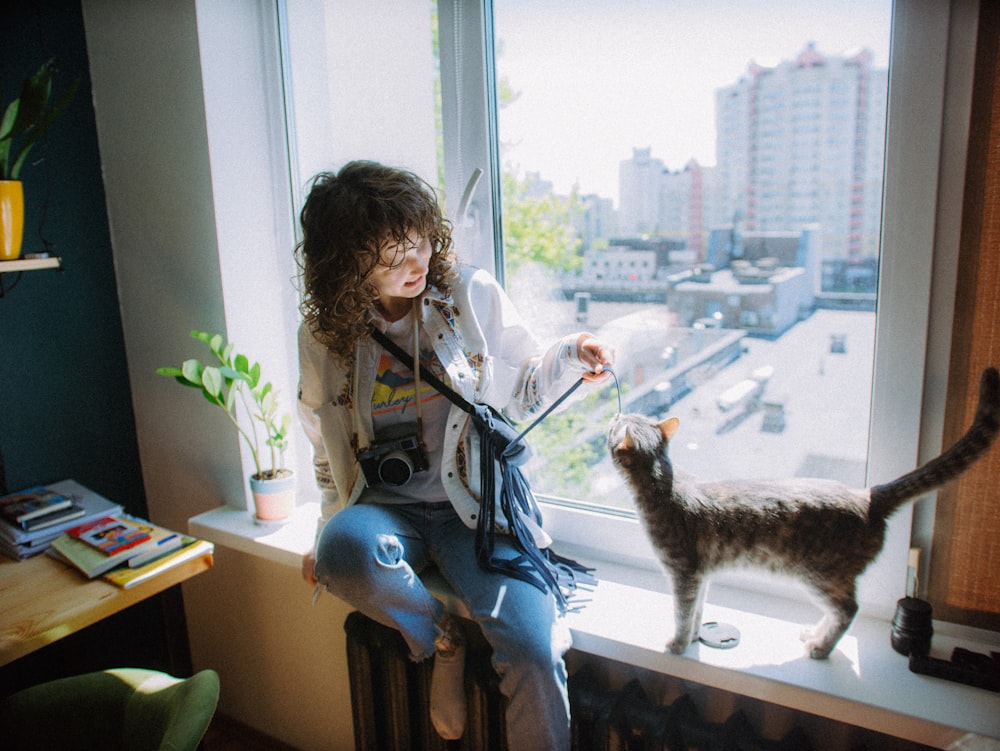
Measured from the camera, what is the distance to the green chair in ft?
3.34

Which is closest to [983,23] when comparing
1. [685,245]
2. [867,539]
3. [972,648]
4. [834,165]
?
[834,165]

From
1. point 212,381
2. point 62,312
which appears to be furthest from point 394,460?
point 62,312

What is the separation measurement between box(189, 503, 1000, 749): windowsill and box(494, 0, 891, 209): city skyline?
72 centimetres

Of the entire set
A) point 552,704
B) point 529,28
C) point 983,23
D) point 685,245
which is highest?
point 529,28

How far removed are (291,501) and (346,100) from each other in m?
0.90

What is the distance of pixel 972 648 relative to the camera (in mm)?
1039

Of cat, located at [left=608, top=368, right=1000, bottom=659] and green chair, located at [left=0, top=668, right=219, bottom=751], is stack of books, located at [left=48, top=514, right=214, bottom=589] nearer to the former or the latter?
green chair, located at [left=0, top=668, right=219, bottom=751]

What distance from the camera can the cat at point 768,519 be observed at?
971mm

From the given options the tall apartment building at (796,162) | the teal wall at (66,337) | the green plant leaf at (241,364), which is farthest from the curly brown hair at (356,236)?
the teal wall at (66,337)

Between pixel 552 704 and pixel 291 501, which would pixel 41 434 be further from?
pixel 552 704

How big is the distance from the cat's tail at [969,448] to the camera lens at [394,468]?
0.75 m

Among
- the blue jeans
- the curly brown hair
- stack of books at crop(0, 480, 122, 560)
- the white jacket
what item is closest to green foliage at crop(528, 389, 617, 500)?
the white jacket

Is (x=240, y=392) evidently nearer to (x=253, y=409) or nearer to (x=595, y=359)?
(x=253, y=409)

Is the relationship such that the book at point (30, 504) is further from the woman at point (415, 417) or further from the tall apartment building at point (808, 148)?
the tall apartment building at point (808, 148)
